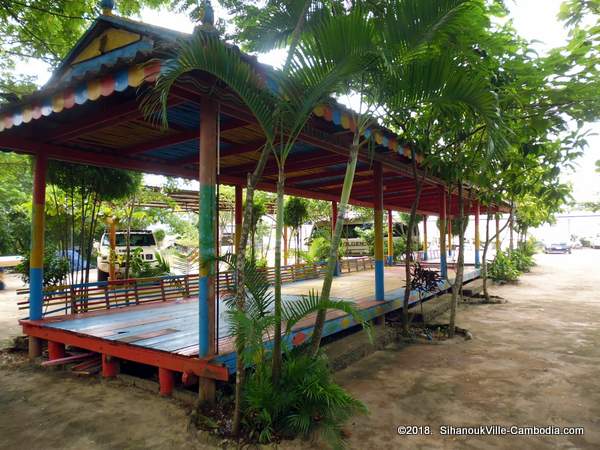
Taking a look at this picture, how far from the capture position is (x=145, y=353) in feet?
13.0

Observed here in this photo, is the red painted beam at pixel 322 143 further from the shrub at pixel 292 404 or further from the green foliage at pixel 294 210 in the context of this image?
the green foliage at pixel 294 210

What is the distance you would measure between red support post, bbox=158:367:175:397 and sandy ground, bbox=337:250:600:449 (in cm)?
186

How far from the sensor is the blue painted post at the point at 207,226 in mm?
3422

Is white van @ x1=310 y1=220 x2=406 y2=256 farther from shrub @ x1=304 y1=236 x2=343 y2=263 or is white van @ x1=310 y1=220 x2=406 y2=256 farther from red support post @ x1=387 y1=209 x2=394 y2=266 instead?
shrub @ x1=304 y1=236 x2=343 y2=263

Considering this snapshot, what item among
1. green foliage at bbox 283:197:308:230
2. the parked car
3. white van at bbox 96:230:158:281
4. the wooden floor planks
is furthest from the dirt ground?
the parked car

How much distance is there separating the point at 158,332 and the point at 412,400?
2.93 m

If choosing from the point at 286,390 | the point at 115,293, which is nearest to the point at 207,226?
the point at 286,390

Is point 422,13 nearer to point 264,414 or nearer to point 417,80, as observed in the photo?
point 417,80

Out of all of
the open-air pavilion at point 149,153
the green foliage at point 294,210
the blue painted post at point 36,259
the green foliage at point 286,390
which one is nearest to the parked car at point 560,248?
the green foliage at point 294,210

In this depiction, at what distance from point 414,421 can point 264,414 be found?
139 centimetres

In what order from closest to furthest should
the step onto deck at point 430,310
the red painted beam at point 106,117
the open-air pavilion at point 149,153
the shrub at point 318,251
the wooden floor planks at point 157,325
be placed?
the open-air pavilion at point 149,153 < the red painted beam at point 106,117 < the wooden floor planks at point 157,325 < the step onto deck at point 430,310 < the shrub at point 318,251

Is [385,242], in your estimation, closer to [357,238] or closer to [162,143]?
[357,238]

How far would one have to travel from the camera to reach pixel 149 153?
5.71 metres

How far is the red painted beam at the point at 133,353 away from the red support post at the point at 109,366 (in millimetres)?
75
